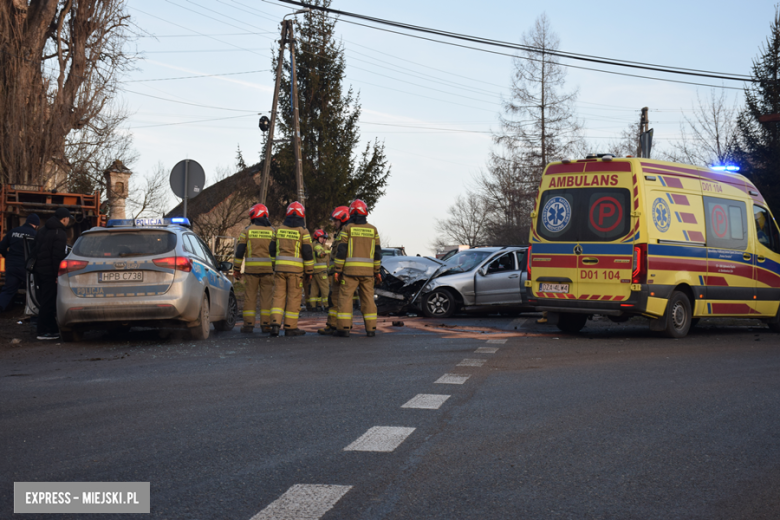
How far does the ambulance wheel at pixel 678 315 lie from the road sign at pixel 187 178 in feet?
26.5

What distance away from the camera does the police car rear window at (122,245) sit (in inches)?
418

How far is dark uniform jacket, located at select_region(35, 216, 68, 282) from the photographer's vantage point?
11.6 meters

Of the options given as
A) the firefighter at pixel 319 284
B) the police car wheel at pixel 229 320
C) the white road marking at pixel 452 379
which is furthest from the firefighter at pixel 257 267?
the firefighter at pixel 319 284

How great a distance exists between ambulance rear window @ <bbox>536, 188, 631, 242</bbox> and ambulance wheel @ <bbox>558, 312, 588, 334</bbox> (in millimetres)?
1584

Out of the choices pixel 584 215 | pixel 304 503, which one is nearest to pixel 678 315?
pixel 584 215

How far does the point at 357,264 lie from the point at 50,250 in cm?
447

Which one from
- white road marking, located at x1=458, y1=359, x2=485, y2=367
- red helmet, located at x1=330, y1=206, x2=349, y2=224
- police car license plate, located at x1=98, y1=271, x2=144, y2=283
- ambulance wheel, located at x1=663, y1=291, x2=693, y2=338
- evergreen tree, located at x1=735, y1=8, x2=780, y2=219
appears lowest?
white road marking, located at x1=458, y1=359, x2=485, y2=367

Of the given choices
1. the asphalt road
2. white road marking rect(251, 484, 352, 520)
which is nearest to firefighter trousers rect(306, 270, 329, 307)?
the asphalt road

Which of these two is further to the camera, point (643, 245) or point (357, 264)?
point (357, 264)

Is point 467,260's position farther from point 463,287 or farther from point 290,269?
point 290,269

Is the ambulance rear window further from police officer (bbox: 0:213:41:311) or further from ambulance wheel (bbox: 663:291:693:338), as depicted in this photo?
police officer (bbox: 0:213:41:311)

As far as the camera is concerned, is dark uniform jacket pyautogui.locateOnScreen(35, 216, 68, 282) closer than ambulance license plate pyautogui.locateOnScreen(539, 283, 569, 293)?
Yes

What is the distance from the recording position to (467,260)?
17000 mm

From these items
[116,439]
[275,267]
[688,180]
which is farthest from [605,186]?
[116,439]
